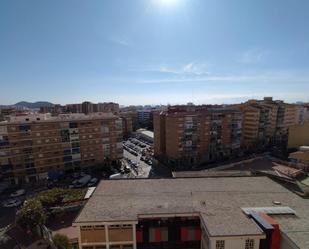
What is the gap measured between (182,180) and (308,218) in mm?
12206

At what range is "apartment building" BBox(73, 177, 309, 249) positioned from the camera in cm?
1481

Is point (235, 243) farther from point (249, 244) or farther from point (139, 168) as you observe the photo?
point (139, 168)

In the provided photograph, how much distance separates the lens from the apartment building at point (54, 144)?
44469mm

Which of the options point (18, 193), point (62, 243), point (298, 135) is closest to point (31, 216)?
point (62, 243)

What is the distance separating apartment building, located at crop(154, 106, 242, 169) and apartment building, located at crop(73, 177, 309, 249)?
1289 inches

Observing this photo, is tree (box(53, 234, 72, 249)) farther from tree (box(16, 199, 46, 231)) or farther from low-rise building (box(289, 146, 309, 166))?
low-rise building (box(289, 146, 309, 166))

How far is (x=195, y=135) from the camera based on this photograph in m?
56.3

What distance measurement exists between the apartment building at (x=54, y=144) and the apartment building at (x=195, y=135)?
41.2 feet

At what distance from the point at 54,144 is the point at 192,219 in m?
39.5

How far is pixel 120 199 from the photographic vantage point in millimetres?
19906

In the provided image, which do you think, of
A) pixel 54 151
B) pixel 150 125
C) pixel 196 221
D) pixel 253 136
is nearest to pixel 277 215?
pixel 196 221

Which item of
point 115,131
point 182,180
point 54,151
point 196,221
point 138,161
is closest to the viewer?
point 196,221

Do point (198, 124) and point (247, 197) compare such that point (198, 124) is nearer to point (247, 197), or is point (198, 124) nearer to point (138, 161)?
point (138, 161)

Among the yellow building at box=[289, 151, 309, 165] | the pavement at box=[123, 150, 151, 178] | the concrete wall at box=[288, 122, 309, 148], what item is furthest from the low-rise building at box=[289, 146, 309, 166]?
the pavement at box=[123, 150, 151, 178]
